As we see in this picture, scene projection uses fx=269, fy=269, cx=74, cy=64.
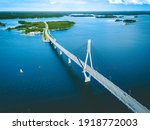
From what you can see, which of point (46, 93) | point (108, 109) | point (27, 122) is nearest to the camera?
point (27, 122)

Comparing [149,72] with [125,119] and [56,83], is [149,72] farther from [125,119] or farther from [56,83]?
[125,119]

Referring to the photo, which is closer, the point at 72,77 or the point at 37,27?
the point at 72,77

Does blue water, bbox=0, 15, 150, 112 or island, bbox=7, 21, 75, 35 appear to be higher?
island, bbox=7, 21, 75, 35

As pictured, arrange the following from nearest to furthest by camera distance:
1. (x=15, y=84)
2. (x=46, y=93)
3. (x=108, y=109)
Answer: (x=108, y=109) → (x=46, y=93) → (x=15, y=84)

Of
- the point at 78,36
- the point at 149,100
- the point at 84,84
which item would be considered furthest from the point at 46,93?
the point at 78,36

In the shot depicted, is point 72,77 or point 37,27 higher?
point 37,27

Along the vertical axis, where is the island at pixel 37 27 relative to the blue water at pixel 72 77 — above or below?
above

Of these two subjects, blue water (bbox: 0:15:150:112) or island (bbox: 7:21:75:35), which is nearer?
blue water (bbox: 0:15:150:112)

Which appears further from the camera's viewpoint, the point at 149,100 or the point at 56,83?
the point at 56,83
